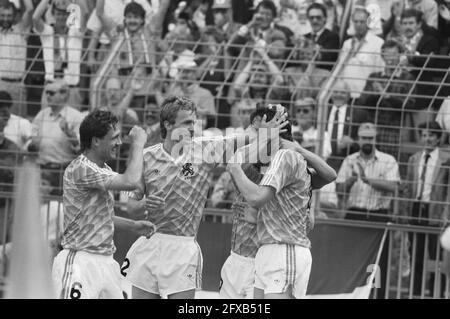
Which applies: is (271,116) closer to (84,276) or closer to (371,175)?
(84,276)

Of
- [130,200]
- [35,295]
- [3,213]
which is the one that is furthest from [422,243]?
[35,295]

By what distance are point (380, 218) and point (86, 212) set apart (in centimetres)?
474

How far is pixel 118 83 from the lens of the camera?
1406 cm

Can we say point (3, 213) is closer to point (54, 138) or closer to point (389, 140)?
point (54, 138)

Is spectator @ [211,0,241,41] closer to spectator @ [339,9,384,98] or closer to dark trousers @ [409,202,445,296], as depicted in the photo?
spectator @ [339,9,384,98]

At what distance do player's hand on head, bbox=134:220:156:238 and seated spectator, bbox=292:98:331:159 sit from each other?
3.84 m

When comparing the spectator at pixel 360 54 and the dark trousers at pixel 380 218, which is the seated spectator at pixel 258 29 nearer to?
the spectator at pixel 360 54

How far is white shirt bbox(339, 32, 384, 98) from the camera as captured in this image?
44.7ft

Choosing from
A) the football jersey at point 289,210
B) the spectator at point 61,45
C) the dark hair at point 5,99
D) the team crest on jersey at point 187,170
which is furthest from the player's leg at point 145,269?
Result: the dark hair at point 5,99

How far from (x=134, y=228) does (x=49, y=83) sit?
500cm

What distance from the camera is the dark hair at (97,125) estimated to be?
9141 millimetres

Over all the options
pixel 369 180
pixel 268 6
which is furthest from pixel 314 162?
pixel 268 6

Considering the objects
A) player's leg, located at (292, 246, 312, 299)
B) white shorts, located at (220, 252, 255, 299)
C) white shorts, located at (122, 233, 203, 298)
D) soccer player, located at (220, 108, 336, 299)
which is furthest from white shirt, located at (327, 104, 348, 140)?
white shorts, located at (122, 233, 203, 298)

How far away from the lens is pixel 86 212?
9.16 meters
